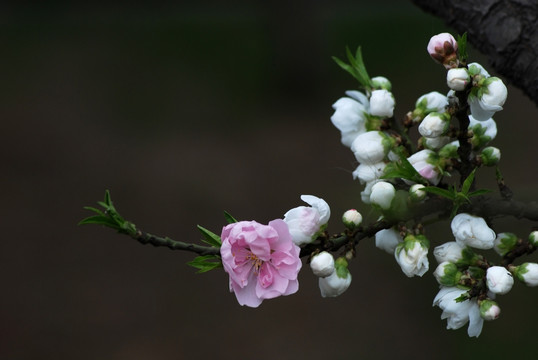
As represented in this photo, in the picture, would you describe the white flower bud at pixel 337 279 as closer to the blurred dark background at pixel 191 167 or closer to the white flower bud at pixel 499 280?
the white flower bud at pixel 499 280

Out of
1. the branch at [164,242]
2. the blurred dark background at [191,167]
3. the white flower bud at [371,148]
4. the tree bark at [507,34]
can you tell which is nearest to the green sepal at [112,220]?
the branch at [164,242]

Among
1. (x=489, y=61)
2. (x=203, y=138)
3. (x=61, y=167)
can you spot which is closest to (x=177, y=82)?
(x=203, y=138)

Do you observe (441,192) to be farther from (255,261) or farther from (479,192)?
(255,261)

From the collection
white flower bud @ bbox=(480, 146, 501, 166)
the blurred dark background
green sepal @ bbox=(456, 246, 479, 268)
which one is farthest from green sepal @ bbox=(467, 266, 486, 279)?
the blurred dark background

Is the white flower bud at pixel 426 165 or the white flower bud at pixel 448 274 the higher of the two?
the white flower bud at pixel 426 165

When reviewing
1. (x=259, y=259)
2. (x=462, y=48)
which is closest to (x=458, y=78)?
(x=462, y=48)

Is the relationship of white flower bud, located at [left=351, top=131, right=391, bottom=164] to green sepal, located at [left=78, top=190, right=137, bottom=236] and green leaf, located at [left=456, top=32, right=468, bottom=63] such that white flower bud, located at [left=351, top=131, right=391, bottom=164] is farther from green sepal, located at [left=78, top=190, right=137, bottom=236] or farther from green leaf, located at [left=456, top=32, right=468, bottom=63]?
green sepal, located at [left=78, top=190, right=137, bottom=236]

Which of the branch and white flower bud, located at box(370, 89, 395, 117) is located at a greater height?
white flower bud, located at box(370, 89, 395, 117)
